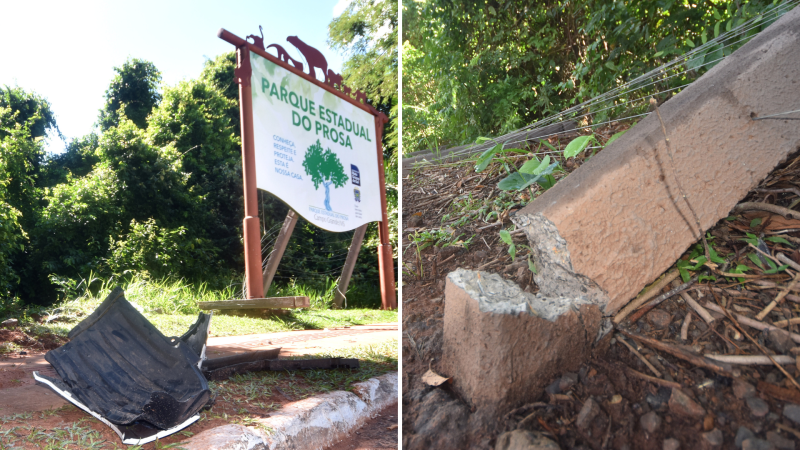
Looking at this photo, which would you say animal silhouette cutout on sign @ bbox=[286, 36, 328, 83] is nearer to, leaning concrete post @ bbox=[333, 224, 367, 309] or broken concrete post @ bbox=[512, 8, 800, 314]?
leaning concrete post @ bbox=[333, 224, 367, 309]

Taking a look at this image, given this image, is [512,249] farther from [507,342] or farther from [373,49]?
[373,49]

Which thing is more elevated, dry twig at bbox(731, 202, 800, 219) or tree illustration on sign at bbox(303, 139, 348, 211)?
tree illustration on sign at bbox(303, 139, 348, 211)

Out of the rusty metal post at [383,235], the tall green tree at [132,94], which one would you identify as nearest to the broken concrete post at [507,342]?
the rusty metal post at [383,235]

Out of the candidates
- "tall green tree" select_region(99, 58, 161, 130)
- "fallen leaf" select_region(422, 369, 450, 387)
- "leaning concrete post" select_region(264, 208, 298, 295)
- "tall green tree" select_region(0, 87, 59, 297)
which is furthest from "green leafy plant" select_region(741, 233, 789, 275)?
"tall green tree" select_region(99, 58, 161, 130)

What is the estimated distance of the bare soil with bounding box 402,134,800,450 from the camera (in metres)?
0.58

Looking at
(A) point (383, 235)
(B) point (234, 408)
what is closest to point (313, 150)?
(A) point (383, 235)

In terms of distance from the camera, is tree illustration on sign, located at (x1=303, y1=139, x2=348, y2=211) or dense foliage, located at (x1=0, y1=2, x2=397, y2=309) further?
dense foliage, located at (x1=0, y1=2, x2=397, y2=309)

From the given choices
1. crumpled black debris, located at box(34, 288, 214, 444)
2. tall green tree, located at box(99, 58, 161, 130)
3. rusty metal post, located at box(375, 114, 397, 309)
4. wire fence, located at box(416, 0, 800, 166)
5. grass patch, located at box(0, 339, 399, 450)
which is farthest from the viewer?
tall green tree, located at box(99, 58, 161, 130)

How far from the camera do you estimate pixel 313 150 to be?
5102 mm

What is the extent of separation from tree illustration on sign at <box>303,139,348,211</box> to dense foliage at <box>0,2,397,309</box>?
87.6 inches

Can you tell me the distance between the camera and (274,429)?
1516 mm

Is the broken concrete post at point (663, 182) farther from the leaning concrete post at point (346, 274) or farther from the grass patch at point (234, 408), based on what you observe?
the leaning concrete post at point (346, 274)

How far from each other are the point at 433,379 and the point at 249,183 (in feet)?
12.4

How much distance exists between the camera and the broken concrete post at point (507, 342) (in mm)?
709
